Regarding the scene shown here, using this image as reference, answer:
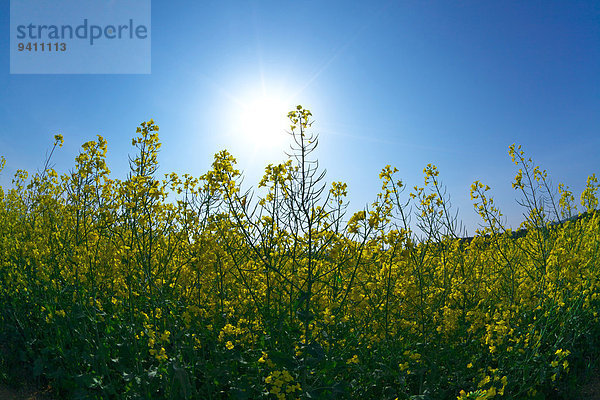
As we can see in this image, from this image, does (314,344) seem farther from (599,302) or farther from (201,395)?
(599,302)

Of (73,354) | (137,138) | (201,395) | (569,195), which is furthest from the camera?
(569,195)

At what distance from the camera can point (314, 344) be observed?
2455 millimetres

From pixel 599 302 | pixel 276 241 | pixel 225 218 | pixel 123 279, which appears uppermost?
pixel 225 218

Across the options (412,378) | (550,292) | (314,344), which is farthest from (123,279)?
(550,292)

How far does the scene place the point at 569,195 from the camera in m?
7.18

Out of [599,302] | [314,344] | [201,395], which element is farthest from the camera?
[599,302]

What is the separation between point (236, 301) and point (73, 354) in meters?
1.77

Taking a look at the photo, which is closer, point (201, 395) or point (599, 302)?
point (201, 395)

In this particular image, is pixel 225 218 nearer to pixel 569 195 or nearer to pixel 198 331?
pixel 198 331

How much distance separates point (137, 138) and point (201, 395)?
97.9 inches

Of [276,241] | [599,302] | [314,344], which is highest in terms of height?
[276,241]

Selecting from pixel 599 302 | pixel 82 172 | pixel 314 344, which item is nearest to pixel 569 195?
pixel 599 302

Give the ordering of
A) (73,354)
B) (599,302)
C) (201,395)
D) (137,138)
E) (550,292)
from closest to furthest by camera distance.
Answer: (201,395)
(137,138)
(73,354)
(550,292)
(599,302)

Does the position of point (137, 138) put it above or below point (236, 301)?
above
